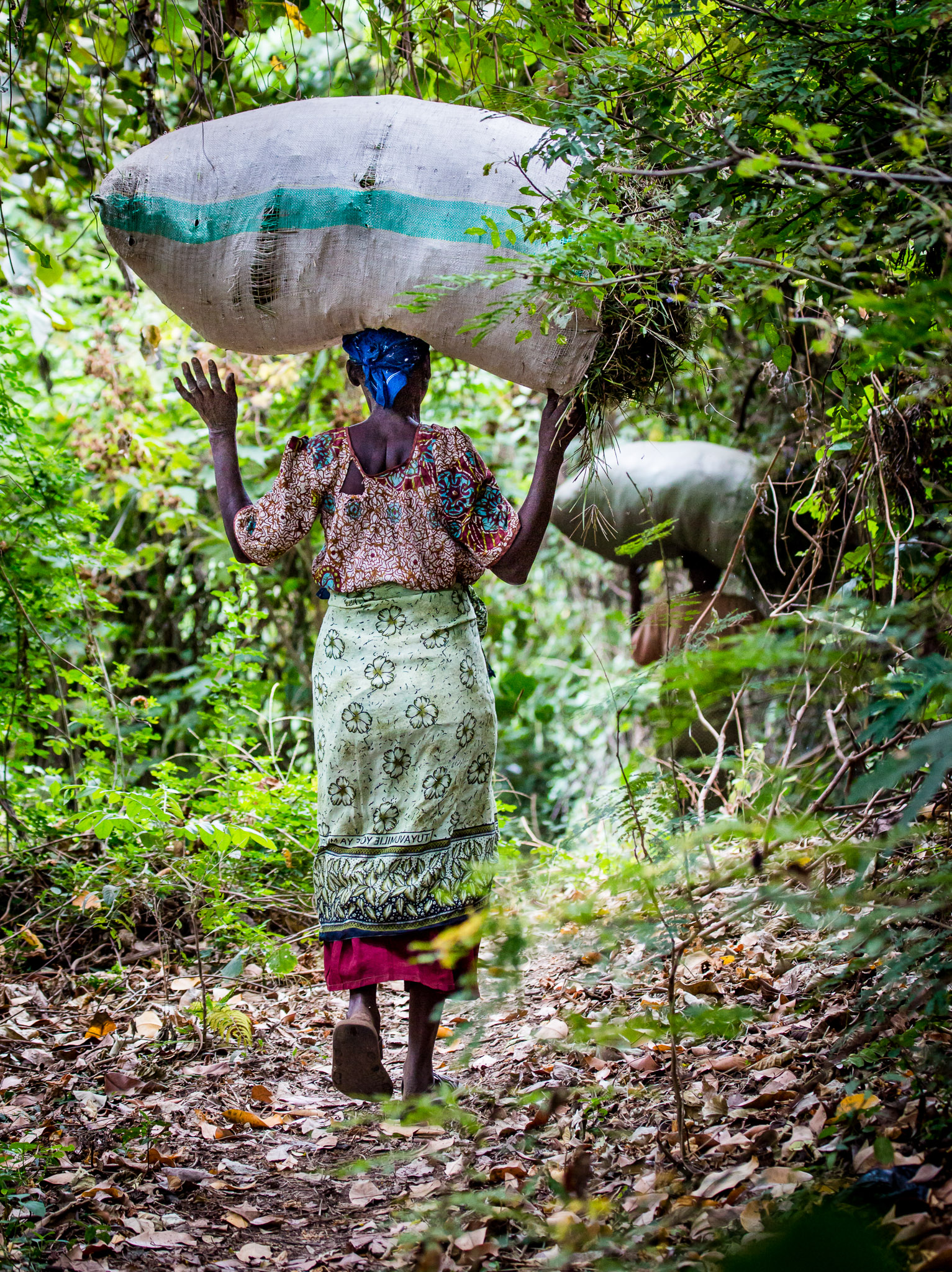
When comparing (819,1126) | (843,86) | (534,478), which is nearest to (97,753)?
(534,478)

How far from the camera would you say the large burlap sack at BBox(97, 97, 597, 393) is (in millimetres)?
2529

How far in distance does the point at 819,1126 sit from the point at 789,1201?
267 mm

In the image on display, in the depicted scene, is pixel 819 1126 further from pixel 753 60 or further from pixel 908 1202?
pixel 753 60

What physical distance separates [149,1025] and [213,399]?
1.77m

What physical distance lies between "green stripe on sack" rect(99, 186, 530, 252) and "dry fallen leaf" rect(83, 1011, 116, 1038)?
2.13 m

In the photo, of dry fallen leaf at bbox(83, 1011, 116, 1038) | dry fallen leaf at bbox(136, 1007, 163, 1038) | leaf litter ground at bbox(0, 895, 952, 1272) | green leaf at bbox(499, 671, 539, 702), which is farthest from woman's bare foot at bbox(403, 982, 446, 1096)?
green leaf at bbox(499, 671, 539, 702)

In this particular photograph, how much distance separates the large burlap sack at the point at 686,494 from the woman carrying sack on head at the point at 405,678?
170 centimetres

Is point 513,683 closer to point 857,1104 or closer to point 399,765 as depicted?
point 399,765

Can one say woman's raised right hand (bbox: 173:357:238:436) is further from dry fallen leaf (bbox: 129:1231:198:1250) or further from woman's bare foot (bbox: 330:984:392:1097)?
dry fallen leaf (bbox: 129:1231:198:1250)

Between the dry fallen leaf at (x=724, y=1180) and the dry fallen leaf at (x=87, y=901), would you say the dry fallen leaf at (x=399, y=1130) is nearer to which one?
the dry fallen leaf at (x=724, y=1180)

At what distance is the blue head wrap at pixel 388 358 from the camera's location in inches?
108

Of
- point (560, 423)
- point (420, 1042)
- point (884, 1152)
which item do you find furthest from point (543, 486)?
point (884, 1152)

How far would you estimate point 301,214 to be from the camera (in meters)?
2.59

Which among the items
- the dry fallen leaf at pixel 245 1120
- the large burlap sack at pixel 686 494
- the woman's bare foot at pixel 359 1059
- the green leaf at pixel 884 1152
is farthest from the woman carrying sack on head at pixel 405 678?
the large burlap sack at pixel 686 494
